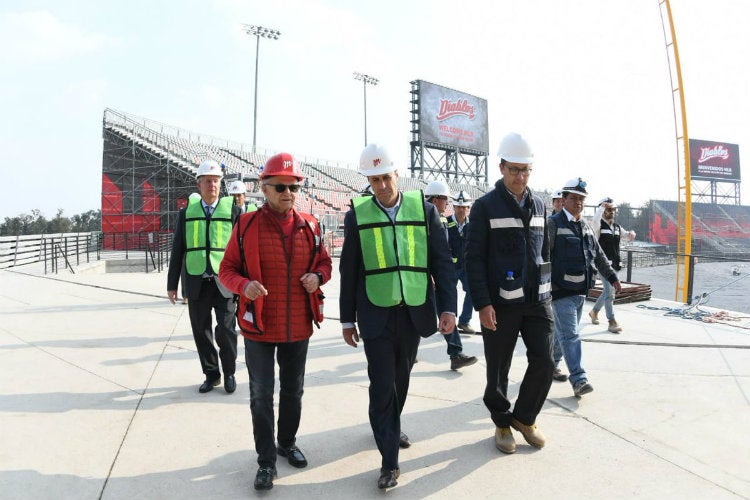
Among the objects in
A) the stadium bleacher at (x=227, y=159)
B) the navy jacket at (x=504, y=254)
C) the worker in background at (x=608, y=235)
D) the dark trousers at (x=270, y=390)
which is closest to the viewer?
the dark trousers at (x=270, y=390)

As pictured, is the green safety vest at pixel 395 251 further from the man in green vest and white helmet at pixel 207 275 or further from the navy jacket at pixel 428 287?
the man in green vest and white helmet at pixel 207 275

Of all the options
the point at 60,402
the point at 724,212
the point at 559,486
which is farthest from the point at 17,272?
the point at 724,212

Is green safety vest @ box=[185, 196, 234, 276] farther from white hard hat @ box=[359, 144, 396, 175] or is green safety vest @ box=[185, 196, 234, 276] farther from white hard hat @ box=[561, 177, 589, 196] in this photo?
white hard hat @ box=[561, 177, 589, 196]

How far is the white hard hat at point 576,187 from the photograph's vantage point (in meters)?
4.15

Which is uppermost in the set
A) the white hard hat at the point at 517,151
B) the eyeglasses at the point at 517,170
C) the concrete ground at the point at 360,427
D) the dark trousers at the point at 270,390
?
the white hard hat at the point at 517,151

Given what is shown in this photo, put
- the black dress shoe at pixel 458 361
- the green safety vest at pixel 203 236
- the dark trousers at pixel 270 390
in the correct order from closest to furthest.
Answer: the dark trousers at pixel 270 390
the green safety vest at pixel 203 236
the black dress shoe at pixel 458 361

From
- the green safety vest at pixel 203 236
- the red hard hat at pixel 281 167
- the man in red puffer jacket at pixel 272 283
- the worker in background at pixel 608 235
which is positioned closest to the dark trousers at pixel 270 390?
the man in red puffer jacket at pixel 272 283

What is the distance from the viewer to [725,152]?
200 feet

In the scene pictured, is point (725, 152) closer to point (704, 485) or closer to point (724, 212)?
point (724, 212)

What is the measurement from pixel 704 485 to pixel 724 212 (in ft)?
222

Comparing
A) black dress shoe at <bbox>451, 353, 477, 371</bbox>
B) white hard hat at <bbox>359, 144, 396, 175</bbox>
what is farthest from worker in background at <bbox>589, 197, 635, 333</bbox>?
white hard hat at <bbox>359, 144, 396, 175</bbox>

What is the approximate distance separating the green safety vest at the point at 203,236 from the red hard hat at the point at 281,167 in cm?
166

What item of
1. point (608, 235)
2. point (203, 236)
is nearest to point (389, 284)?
point (203, 236)

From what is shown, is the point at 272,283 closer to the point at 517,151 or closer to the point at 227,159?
the point at 517,151
